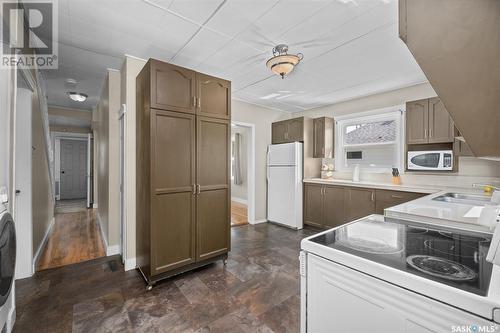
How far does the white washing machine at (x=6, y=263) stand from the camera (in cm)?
131

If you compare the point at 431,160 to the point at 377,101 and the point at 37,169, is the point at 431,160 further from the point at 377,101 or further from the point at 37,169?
the point at 37,169

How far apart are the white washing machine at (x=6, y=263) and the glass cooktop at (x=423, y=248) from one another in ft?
6.16

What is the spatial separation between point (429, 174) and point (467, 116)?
347 centimetres

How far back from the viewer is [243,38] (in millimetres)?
2311

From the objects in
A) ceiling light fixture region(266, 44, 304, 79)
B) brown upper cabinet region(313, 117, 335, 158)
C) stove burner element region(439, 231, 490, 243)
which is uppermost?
ceiling light fixture region(266, 44, 304, 79)

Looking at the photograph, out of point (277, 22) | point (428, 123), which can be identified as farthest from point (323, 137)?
point (277, 22)

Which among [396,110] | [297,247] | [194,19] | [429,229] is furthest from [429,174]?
[194,19]

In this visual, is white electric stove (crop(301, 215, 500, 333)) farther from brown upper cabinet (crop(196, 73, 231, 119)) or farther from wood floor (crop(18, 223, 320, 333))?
brown upper cabinet (crop(196, 73, 231, 119))

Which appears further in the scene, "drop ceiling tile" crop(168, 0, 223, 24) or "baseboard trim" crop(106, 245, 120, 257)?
"baseboard trim" crop(106, 245, 120, 257)

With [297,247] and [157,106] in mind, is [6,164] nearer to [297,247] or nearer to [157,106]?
[157,106]

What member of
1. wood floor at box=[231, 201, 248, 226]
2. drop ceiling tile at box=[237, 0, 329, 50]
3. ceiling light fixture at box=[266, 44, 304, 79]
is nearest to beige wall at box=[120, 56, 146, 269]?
drop ceiling tile at box=[237, 0, 329, 50]

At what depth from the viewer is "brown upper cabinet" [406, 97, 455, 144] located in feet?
9.97

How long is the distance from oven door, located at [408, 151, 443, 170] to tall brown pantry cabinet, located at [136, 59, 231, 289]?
9.76 ft

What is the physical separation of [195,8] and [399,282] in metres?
2.32
